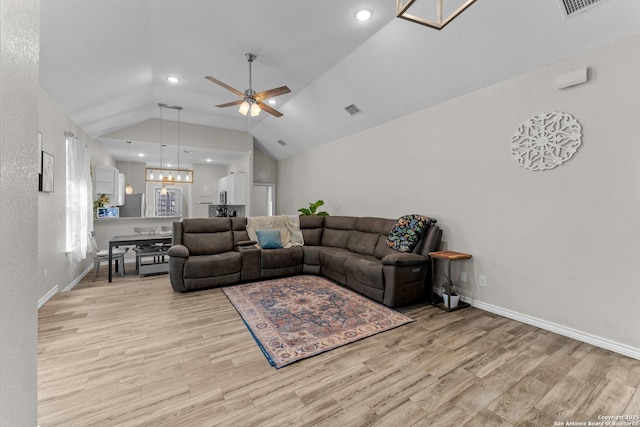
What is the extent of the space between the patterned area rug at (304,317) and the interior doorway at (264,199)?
4689mm

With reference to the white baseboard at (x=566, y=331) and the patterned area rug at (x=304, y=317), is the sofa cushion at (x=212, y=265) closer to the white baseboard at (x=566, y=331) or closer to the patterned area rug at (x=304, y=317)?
the patterned area rug at (x=304, y=317)

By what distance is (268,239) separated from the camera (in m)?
4.72

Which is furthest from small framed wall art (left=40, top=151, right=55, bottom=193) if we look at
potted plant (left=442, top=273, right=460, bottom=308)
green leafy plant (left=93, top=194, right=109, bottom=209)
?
potted plant (left=442, top=273, right=460, bottom=308)

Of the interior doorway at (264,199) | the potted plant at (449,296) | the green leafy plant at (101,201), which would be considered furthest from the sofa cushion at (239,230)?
the interior doorway at (264,199)

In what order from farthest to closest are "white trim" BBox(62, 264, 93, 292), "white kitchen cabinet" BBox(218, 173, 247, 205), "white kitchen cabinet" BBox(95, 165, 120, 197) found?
"white kitchen cabinet" BBox(218, 173, 247, 205) → "white kitchen cabinet" BBox(95, 165, 120, 197) → "white trim" BBox(62, 264, 93, 292)

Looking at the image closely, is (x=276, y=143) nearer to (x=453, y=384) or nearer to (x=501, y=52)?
(x=501, y=52)

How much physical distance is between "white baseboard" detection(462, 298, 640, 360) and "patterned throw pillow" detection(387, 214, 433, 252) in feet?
3.39

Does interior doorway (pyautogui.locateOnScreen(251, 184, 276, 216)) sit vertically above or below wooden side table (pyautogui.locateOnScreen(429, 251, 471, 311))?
above

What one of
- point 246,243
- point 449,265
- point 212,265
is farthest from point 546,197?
point 212,265

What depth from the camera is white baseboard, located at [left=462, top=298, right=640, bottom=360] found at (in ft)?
7.49

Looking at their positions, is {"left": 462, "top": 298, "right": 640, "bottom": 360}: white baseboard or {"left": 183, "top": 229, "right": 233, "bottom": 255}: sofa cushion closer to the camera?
{"left": 462, "top": 298, "right": 640, "bottom": 360}: white baseboard

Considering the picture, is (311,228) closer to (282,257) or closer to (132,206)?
(282,257)

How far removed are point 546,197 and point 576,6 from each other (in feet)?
5.38

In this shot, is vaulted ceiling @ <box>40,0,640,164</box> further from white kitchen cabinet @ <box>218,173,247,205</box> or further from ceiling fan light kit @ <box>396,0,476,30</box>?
white kitchen cabinet @ <box>218,173,247,205</box>
